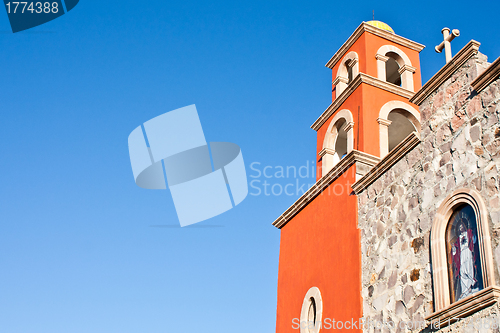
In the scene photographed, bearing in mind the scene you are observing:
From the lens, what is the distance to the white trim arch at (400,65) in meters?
11.4

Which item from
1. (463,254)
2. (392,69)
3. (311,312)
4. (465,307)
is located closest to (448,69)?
(463,254)

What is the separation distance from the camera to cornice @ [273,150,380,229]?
30.4 feet

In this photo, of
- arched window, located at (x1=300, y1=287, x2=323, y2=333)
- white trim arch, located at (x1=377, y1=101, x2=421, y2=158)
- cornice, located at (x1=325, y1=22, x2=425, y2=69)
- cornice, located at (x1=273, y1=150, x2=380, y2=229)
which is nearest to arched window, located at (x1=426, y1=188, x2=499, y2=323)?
cornice, located at (x1=273, y1=150, x2=380, y2=229)

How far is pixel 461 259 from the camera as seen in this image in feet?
19.8

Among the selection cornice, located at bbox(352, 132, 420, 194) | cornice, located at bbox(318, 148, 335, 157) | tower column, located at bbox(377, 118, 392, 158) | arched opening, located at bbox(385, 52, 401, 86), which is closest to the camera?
cornice, located at bbox(352, 132, 420, 194)

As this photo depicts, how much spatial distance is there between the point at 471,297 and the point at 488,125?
2.06 m

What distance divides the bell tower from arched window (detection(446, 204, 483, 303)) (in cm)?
200

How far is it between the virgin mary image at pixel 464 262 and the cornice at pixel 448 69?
216 centimetres

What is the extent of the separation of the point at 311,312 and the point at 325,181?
2481 mm

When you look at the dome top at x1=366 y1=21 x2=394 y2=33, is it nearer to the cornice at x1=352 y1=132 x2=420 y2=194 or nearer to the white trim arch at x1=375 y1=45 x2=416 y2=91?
the white trim arch at x1=375 y1=45 x2=416 y2=91

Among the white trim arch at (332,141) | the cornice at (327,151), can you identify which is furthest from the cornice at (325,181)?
the cornice at (327,151)

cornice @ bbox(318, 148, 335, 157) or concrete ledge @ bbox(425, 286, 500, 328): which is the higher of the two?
cornice @ bbox(318, 148, 335, 157)

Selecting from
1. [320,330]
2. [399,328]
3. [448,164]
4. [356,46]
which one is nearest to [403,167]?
[448,164]

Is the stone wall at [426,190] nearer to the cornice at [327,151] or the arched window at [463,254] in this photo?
the arched window at [463,254]
